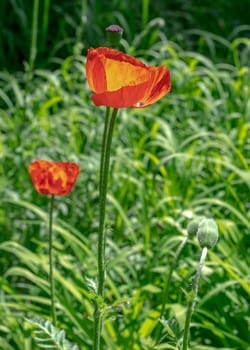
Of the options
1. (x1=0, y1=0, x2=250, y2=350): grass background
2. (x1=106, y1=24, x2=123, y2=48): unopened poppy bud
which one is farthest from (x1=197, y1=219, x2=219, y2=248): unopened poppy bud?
(x1=106, y1=24, x2=123, y2=48): unopened poppy bud

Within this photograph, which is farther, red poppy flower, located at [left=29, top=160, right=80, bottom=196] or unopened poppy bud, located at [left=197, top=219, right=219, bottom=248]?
red poppy flower, located at [left=29, top=160, right=80, bottom=196]

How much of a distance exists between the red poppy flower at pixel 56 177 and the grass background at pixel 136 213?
0.23 meters

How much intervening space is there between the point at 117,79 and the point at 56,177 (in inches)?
19.1

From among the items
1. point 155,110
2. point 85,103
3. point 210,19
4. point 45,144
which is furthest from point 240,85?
point 210,19

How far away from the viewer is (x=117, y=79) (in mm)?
1107

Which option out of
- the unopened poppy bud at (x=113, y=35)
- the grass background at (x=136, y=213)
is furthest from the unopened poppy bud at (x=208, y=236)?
the unopened poppy bud at (x=113, y=35)

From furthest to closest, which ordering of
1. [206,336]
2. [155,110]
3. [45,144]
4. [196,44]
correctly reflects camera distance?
[196,44], [155,110], [45,144], [206,336]

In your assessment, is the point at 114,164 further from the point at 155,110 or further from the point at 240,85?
the point at 240,85

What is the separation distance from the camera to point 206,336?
2039mm

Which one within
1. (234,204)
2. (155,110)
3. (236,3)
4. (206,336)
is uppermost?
(236,3)

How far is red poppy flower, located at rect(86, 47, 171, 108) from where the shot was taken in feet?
3.59

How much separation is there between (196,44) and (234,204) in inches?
92.7

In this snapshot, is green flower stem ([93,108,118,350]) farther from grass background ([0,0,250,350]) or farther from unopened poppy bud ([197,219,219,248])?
unopened poppy bud ([197,219,219,248])

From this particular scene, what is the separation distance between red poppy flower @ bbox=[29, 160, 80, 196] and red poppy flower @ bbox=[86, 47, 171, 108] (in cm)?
43
